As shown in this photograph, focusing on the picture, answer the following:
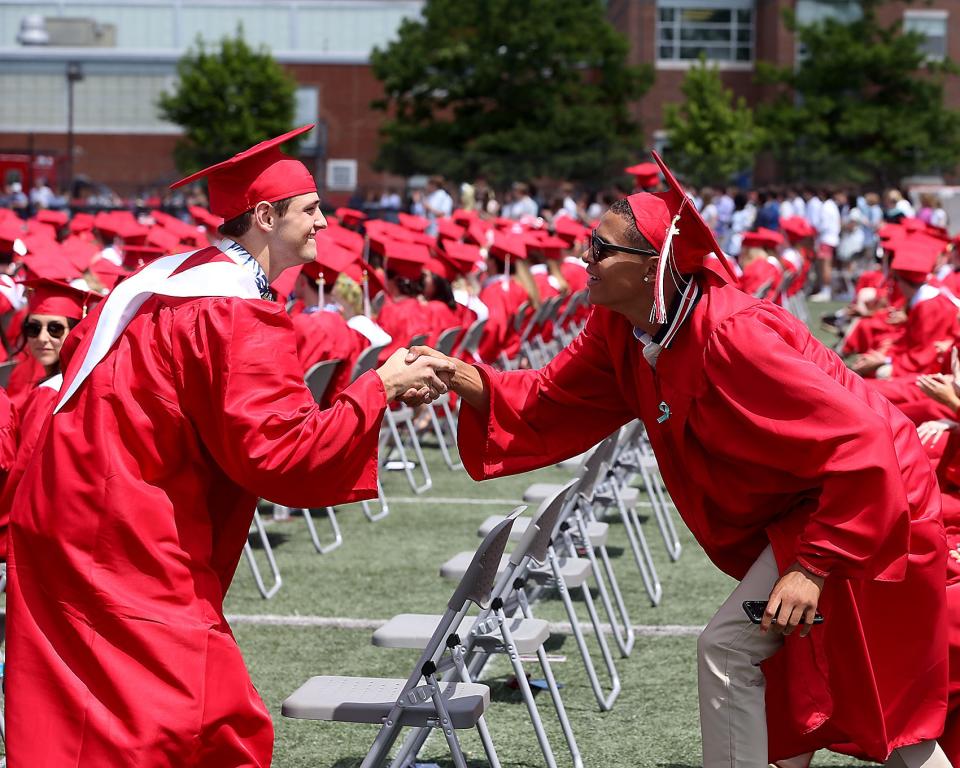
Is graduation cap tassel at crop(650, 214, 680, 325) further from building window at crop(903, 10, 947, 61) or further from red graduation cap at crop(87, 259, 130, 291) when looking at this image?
building window at crop(903, 10, 947, 61)

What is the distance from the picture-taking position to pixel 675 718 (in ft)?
18.3

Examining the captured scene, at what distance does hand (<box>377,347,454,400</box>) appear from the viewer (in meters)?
3.83

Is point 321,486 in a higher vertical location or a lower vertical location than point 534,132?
lower

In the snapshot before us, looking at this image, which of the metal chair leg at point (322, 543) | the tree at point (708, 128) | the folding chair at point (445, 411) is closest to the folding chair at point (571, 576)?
the metal chair leg at point (322, 543)

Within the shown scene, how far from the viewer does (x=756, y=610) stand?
12.1 feet

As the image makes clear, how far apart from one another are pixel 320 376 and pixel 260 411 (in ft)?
15.4

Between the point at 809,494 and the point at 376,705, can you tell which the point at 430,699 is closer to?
the point at 376,705

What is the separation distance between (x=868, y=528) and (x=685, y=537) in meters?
5.42

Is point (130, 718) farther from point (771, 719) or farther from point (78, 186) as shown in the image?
point (78, 186)

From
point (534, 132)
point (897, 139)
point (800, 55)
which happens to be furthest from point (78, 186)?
point (800, 55)

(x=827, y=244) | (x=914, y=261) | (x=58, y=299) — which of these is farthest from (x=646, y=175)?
(x=58, y=299)

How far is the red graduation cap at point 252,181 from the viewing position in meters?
3.70

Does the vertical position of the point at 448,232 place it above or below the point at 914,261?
above

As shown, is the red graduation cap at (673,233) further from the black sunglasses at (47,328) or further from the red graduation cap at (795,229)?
the red graduation cap at (795,229)
